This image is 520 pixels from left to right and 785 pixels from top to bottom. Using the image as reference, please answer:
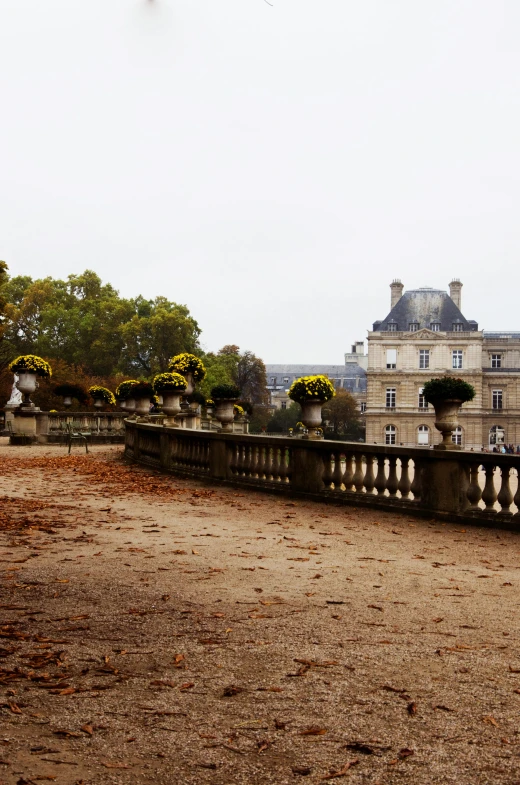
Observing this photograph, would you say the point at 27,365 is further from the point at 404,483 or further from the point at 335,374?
the point at 335,374

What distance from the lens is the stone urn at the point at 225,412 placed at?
597 inches

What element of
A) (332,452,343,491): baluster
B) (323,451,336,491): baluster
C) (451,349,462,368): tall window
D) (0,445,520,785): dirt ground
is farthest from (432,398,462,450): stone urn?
(451,349,462,368): tall window

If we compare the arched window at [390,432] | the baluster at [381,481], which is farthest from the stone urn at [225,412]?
the arched window at [390,432]

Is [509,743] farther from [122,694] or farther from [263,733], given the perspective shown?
[122,694]

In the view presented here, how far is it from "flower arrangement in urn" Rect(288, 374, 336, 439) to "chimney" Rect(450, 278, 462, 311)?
8446cm

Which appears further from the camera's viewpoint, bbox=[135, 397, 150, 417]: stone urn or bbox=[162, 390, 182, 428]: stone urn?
bbox=[135, 397, 150, 417]: stone urn

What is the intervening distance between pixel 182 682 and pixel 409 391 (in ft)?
292

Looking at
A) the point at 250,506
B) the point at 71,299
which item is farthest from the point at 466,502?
the point at 71,299

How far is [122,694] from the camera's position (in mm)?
3873

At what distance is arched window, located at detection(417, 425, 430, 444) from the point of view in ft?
292

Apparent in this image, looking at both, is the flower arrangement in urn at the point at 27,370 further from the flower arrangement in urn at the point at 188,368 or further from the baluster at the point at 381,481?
the baluster at the point at 381,481

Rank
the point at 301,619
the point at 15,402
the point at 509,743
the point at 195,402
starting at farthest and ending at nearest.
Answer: the point at 15,402
the point at 195,402
the point at 301,619
the point at 509,743

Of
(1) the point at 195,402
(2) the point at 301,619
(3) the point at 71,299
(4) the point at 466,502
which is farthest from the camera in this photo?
(3) the point at 71,299

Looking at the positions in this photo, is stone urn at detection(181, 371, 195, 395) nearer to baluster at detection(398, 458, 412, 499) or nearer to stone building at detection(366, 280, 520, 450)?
baluster at detection(398, 458, 412, 499)
